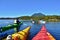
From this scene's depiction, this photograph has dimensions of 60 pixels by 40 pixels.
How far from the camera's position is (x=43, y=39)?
17.1 meters

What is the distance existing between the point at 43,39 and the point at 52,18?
162280 mm

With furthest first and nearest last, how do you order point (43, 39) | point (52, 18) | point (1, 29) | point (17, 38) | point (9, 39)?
point (52, 18), point (1, 29), point (43, 39), point (17, 38), point (9, 39)

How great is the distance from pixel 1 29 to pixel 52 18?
152626 mm

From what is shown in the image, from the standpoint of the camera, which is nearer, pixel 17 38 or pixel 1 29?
pixel 17 38

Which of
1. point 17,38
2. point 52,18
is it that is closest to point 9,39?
point 17,38

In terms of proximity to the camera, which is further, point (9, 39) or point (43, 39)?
point (43, 39)

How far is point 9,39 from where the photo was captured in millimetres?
8781

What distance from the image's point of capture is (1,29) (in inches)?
1083

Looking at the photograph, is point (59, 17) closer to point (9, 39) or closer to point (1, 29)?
point (1, 29)

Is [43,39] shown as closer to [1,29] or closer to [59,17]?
[1,29]

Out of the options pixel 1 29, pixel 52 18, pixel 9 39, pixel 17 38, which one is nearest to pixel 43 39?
pixel 17 38

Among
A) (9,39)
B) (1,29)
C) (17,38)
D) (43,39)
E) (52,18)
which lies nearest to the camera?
(9,39)

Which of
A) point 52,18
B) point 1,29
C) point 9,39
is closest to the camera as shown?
point 9,39

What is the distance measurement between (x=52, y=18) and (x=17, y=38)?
16972 centimetres
